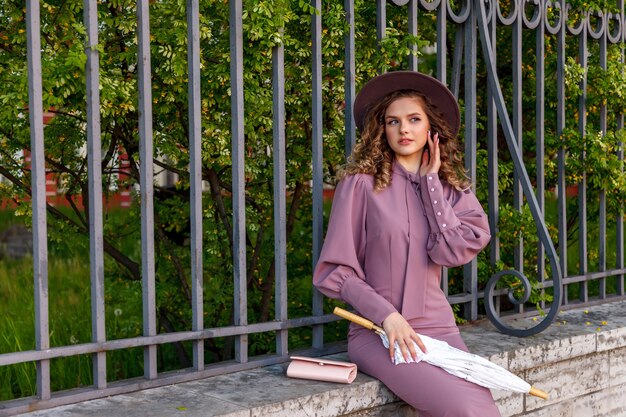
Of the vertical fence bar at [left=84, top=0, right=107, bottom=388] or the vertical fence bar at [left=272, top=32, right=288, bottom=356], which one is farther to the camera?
the vertical fence bar at [left=272, top=32, right=288, bottom=356]

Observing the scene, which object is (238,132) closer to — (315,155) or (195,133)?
(195,133)

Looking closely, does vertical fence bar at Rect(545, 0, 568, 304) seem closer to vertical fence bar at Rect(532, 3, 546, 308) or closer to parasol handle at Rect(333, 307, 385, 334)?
vertical fence bar at Rect(532, 3, 546, 308)

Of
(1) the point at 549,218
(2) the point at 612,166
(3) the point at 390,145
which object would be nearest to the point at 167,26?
(3) the point at 390,145

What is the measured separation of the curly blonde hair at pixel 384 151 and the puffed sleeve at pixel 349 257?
0.18ft

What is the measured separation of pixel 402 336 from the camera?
309 centimetres

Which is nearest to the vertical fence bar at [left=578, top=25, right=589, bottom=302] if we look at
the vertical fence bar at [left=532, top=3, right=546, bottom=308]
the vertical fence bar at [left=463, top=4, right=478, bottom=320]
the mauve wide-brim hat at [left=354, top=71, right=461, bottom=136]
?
the vertical fence bar at [left=532, top=3, right=546, bottom=308]

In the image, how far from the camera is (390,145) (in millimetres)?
3367

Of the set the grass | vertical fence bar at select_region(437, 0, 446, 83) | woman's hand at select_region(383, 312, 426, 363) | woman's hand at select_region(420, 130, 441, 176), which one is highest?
vertical fence bar at select_region(437, 0, 446, 83)

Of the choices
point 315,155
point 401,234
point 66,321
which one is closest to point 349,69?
point 315,155

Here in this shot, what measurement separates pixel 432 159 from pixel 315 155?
0.45 metres

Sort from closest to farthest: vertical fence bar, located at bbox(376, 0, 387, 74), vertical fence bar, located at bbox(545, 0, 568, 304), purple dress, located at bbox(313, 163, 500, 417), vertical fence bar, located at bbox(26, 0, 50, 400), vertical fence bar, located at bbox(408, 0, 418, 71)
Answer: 1. vertical fence bar, located at bbox(26, 0, 50, 400)
2. purple dress, located at bbox(313, 163, 500, 417)
3. vertical fence bar, located at bbox(376, 0, 387, 74)
4. vertical fence bar, located at bbox(408, 0, 418, 71)
5. vertical fence bar, located at bbox(545, 0, 568, 304)

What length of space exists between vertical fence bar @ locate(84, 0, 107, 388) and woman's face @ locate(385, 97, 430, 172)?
1.08m

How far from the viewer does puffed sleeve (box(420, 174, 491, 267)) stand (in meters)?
3.20

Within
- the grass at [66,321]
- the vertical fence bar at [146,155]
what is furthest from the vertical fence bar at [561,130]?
the vertical fence bar at [146,155]
